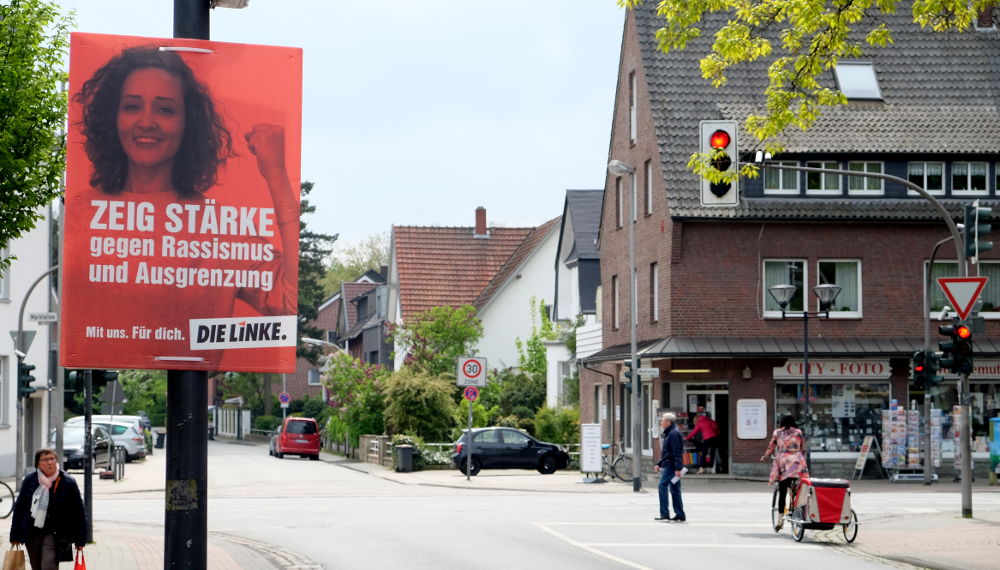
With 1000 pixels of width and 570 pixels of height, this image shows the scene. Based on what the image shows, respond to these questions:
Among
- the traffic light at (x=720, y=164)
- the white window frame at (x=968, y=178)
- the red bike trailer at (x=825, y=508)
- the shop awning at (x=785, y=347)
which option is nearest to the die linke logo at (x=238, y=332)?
the traffic light at (x=720, y=164)

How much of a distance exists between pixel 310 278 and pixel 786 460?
73.1 meters

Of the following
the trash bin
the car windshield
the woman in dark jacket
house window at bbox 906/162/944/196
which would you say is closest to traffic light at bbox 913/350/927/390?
house window at bbox 906/162/944/196

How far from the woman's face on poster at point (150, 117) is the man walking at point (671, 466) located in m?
14.2

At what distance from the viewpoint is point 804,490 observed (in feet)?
60.5

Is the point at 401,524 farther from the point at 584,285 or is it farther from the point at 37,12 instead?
the point at 584,285

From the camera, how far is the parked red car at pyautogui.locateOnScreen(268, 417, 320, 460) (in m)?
55.3

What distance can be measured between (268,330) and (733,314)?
28.6 m

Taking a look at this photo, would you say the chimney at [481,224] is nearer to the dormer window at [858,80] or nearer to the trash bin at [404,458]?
the trash bin at [404,458]

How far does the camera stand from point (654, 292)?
123 feet

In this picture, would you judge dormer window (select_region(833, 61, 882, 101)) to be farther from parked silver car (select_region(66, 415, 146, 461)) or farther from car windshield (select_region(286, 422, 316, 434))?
car windshield (select_region(286, 422, 316, 434))

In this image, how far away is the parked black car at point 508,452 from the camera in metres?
38.6

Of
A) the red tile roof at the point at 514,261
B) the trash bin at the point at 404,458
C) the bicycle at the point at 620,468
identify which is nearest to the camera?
the bicycle at the point at 620,468

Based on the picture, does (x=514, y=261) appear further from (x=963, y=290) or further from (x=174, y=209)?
(x=174, y=209)

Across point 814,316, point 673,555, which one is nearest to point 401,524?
point 673,555
